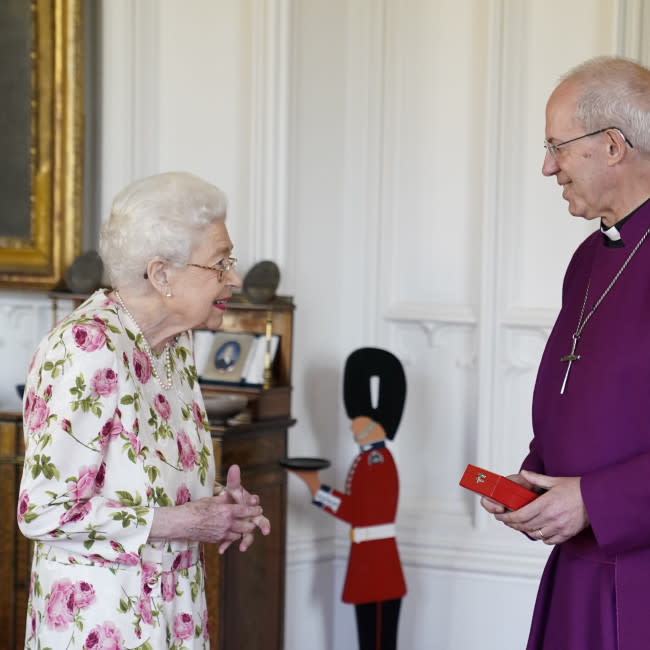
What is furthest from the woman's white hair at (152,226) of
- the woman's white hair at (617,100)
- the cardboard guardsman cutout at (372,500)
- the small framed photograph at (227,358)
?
the small framed photograph at (227,358)

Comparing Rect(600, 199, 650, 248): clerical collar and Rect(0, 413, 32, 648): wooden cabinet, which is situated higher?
Rect(600, 199, 650, 248): clerical collar

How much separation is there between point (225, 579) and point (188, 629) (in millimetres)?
1583

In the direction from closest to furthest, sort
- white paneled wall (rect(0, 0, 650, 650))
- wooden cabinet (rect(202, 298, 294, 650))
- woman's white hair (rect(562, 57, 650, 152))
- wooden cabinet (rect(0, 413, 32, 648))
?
woman's white hair (rect(562, 57, 650, 152)), wooden cabinet (rect(202, 298, 294, 650)), wooden cabinet (rect(0, 413, 32, 648)), white paneled wall (rect(0, 0, 650, 650))

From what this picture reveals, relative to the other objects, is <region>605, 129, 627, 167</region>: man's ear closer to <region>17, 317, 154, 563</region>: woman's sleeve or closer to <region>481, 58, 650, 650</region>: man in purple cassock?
<region>481, 58, 650, 650</region>: man in purple cassock

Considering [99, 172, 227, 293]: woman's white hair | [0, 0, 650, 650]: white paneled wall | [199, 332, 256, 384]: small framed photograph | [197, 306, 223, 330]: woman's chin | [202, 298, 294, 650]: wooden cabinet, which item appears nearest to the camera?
[99, 172, 227, 293]: woman's white hair

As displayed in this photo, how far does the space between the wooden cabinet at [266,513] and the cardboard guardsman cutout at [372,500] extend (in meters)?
0.26

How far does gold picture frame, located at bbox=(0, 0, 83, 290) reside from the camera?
15.9ft

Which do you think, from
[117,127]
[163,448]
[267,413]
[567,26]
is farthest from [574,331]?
[117,127]

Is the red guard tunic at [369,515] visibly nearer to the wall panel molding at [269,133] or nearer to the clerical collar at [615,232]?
the wall panel molding at [269,133]

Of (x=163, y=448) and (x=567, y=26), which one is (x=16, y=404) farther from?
(x=567, y=26)

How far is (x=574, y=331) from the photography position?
8.59 ft

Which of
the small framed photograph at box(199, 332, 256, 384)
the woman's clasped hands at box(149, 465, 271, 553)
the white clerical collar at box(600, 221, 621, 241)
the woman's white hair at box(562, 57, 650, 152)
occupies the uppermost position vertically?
the woman's white hair at box(562, 57, 650, 152)

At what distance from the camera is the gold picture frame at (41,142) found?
191 inches

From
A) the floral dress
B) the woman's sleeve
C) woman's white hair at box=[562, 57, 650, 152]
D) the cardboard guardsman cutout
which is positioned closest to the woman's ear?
the floral dress
